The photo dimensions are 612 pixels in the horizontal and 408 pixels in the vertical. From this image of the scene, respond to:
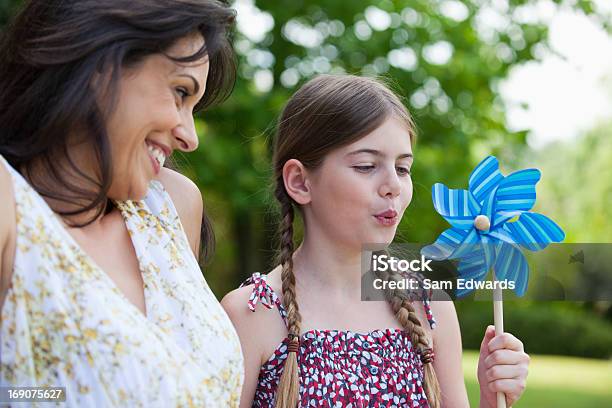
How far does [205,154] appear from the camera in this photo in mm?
7605

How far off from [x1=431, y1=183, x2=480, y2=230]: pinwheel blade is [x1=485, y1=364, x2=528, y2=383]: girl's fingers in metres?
0.43

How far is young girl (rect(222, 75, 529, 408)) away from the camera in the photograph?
2.50m

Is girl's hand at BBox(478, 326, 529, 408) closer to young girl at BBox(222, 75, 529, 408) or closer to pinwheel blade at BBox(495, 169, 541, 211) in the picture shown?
young girl at BBox(222, 75, 529, 408)

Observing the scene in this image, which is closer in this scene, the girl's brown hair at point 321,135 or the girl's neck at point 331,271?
the girl's brown hair at point 321,135

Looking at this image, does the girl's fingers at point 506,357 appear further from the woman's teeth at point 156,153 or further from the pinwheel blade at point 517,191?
the woman's teeth at point 156,153

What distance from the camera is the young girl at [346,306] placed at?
250 centimetres

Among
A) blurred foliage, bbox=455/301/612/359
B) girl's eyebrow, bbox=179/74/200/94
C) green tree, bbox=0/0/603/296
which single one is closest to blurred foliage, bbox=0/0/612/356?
green tree, bbox=0/0/603/296

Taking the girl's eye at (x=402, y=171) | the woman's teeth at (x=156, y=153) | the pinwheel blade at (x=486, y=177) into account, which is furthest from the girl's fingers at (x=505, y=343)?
the woman's teeth at (x=156, y=153)

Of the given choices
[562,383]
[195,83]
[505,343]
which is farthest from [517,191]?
[562,383]

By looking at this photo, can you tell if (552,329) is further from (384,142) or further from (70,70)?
(70,70)

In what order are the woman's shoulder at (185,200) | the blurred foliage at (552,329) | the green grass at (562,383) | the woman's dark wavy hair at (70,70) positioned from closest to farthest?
the woman's dark wavy hair at (70,70)
the woman's shoulder at (185,200)
the green grass at (562,383)
the blurred foliage at (552,329)

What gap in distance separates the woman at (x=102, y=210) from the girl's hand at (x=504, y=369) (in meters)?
0.87

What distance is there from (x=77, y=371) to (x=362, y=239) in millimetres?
1117

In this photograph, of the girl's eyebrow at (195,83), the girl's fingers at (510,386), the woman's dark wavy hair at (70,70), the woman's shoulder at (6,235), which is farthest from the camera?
the girl's fingers at (510,386)
